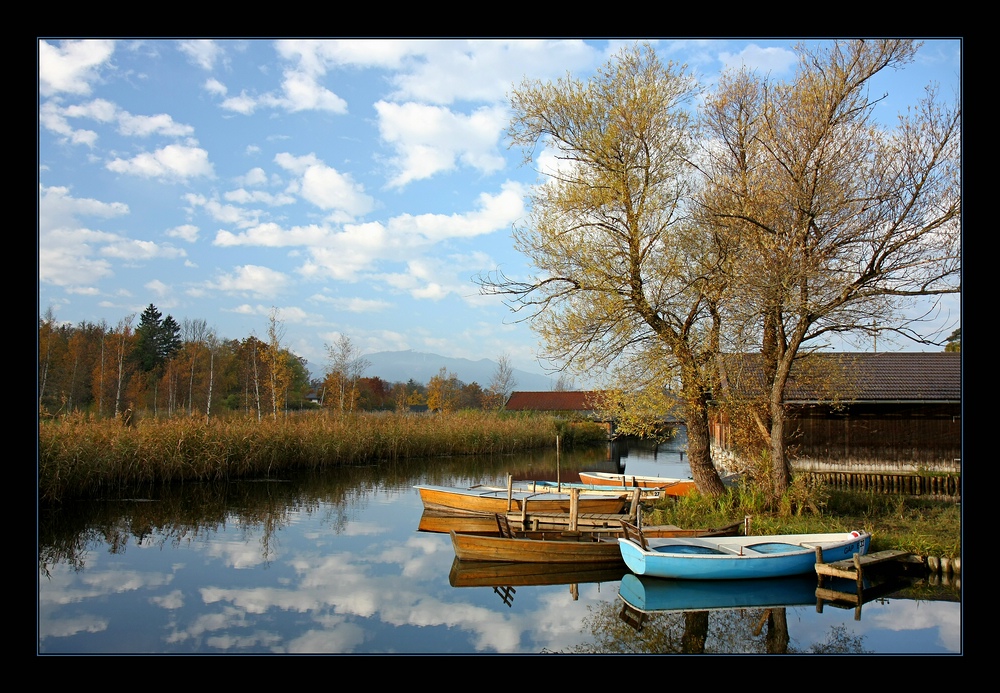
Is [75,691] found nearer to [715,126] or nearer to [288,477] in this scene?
[715,126]

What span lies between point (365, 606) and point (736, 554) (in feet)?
19.4

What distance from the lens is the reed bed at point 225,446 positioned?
17.6 m

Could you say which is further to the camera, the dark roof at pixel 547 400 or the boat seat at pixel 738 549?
the dark roof at pixel 547 400

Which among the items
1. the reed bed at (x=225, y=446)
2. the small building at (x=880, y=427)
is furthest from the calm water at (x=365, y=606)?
the small building at (x=880, y=427)

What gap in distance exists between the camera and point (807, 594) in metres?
10.4

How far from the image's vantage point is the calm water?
27.8 ft

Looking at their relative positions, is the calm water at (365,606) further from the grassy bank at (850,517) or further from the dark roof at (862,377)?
the dark roof at (862,377)

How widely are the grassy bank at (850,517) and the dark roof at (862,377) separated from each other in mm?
2646

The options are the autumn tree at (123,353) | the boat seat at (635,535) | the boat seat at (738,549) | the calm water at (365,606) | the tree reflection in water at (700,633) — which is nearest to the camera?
the tree reflection in water at (700,633)

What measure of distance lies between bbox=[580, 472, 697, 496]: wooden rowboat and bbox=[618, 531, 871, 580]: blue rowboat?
631 cm

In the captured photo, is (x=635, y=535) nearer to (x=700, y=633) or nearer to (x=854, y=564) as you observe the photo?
(x=700, y=633)

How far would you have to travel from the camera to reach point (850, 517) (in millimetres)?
14125

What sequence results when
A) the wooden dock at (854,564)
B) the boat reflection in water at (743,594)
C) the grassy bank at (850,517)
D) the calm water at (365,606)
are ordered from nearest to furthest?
the calm water at (365,606)
the boat reflection in water at (743,594)
the wooden dock at (854,564)
the grassy bank at (850,517)
